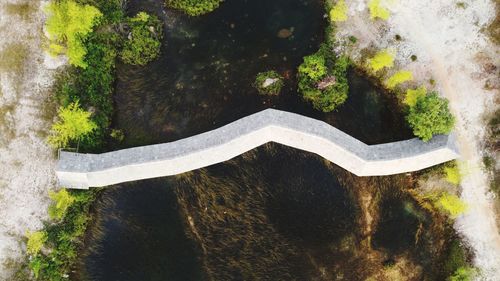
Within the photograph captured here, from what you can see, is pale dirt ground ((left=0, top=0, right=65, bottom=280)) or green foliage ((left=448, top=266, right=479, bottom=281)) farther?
pale dirt ground ((left=0, top=0, right=65, bottom=280))

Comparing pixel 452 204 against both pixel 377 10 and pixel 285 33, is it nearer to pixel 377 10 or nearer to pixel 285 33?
pixel 377 10

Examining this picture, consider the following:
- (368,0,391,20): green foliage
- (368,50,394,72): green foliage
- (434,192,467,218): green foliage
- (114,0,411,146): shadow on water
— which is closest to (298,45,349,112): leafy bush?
(114,0,411,146): shadow on water

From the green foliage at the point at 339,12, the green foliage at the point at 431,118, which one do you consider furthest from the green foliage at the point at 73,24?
the green foliage at the point at 431,118

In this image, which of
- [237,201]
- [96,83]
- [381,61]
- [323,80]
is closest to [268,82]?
[323,80]

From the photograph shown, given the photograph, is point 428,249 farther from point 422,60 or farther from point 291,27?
point 291,27

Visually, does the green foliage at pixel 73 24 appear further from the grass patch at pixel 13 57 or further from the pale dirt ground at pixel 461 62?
the pale dirt ground at pixel 461 62

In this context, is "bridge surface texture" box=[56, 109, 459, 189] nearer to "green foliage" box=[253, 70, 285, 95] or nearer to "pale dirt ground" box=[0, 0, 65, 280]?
"green foliage" box=[253, 70, 285, 95]
